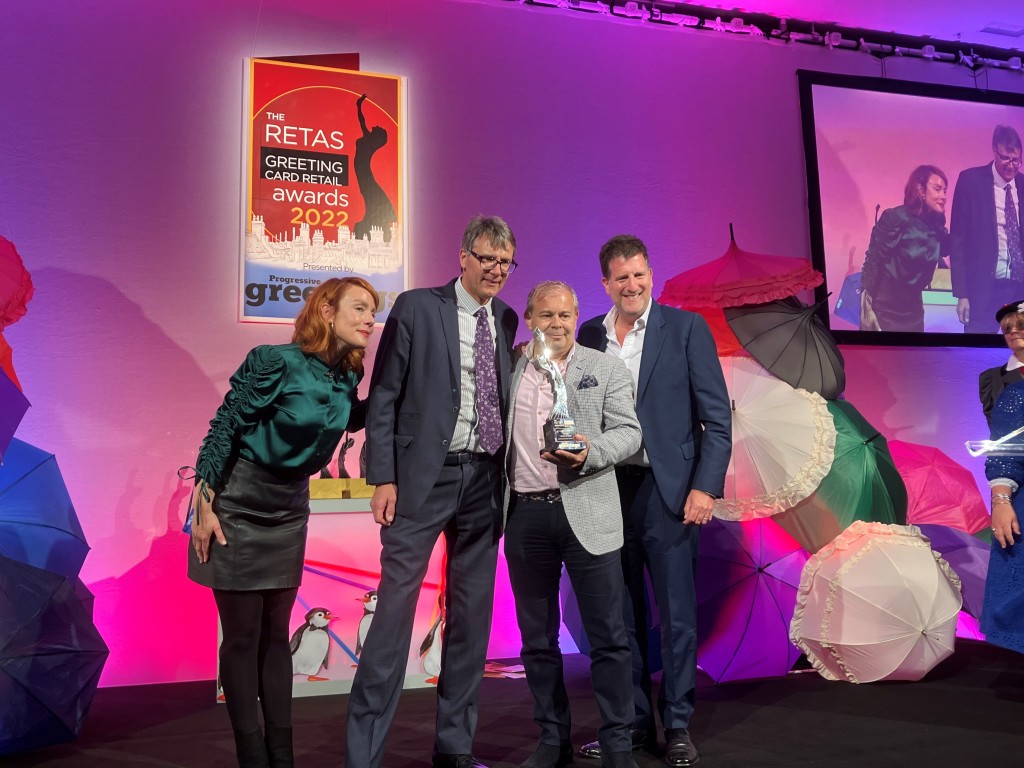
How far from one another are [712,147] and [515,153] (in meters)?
1.26

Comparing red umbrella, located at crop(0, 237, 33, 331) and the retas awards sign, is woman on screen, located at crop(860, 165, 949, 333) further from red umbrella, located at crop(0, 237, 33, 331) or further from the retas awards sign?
red umbrella, located at crop(0, 237, 33, 331)

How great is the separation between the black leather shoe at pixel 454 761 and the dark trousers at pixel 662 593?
0.60 meters

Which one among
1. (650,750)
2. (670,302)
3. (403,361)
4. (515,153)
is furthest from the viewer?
(515,153)

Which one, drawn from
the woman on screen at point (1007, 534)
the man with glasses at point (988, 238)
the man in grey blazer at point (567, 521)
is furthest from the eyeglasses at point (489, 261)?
the man with glasses at point (988, 238)

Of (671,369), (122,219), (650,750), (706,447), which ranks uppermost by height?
(122,219)

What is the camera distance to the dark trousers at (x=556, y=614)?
2.69m

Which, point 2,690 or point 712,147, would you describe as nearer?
point 2,690

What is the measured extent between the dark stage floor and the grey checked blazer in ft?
2.72

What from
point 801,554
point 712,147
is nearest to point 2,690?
point 801,554

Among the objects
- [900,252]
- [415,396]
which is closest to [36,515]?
[415,396]

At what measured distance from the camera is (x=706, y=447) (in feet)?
9.96

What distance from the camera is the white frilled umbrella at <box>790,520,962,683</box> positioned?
12.1ft

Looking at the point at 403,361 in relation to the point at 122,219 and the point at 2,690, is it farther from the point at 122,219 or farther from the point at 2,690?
the point at 122,219

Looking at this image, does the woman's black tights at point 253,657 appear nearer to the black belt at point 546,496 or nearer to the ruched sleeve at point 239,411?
the ruched sleeve at point 239,411
